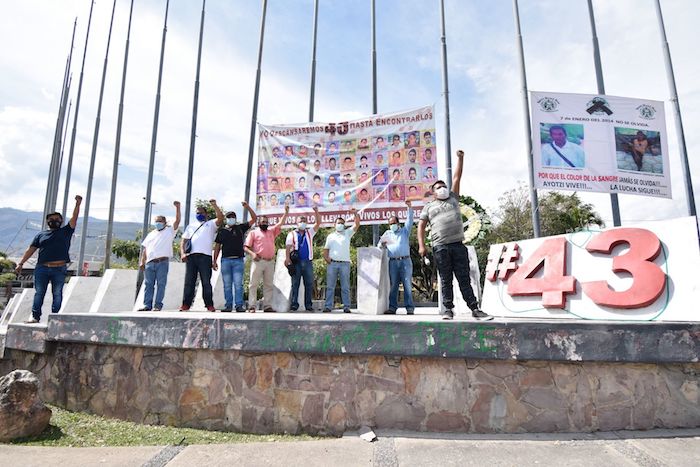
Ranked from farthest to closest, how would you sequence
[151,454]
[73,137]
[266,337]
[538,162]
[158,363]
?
[73,137] < [538,162] < [158,363] < [266,337] < [151,454]

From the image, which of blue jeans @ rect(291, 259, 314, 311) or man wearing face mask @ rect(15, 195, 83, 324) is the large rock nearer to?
man wearing face mask @ rect(15, 195, 83, 324)

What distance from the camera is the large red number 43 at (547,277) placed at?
4.37 m

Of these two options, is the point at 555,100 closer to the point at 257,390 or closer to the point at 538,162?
the point at 538,162

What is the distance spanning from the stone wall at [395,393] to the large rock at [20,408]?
624 millimetres

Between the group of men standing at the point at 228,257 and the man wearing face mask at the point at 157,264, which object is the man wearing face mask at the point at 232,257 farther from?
the man wearing face mask at the point at 157,264

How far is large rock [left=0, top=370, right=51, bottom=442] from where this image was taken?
137 inches

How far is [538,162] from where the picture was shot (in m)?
7.51

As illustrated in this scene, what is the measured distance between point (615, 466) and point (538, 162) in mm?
6010

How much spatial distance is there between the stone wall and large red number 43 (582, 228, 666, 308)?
741 mm

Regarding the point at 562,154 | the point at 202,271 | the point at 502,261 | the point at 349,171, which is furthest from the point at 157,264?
the point at 562,154

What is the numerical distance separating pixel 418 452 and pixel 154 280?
5.07 meters

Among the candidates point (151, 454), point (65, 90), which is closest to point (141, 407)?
point (151, 454)

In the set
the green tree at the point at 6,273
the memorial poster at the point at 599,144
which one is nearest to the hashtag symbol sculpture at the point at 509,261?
the memorial poster at the point at 599,144

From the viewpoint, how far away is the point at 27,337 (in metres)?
4.68
